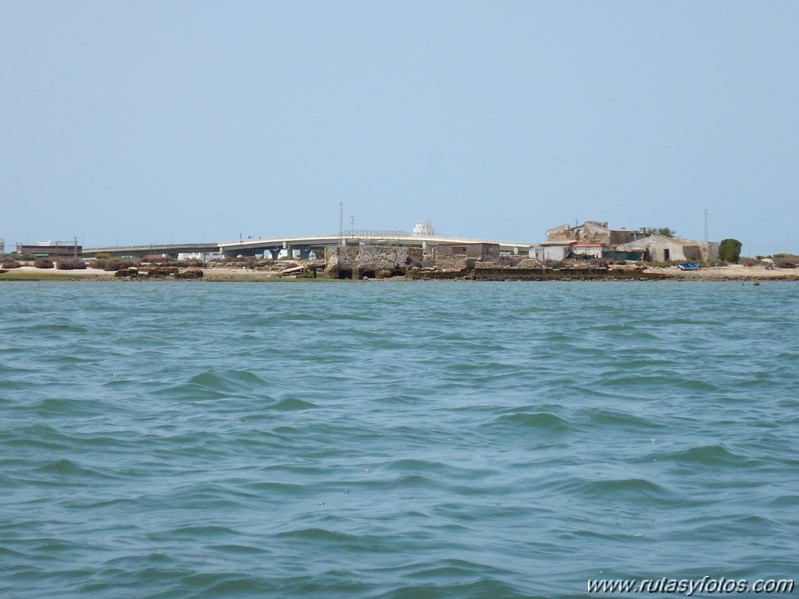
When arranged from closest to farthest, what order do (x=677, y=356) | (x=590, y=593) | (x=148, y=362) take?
(x=590, y=593) → (x=148, y=362) → (x=677, y=356)

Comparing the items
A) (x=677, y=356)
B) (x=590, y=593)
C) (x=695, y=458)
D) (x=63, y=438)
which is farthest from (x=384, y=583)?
(x=677, y=356)

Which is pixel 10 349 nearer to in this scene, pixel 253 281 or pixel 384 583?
pixel 384 583

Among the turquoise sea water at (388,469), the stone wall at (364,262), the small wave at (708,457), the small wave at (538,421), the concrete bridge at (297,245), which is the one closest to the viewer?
the turquoise sea water at (388,469)

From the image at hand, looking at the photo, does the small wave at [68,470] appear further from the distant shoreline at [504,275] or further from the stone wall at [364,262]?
the stone wall at [364,262]

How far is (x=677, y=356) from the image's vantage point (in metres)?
15.6

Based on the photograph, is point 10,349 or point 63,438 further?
point 10,349

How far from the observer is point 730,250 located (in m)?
70.6

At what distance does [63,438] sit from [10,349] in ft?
26.0

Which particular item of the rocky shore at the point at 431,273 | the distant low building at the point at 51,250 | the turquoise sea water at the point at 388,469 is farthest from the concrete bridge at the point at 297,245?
the turquoise sea water at the point at 388,469

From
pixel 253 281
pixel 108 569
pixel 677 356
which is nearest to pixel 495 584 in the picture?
pixel 108 569

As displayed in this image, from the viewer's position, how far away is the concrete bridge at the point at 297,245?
311 ft

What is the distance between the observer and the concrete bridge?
311 ft

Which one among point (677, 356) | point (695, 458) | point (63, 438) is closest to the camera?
point (695, 458)

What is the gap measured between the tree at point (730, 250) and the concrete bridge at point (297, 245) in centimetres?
2386
